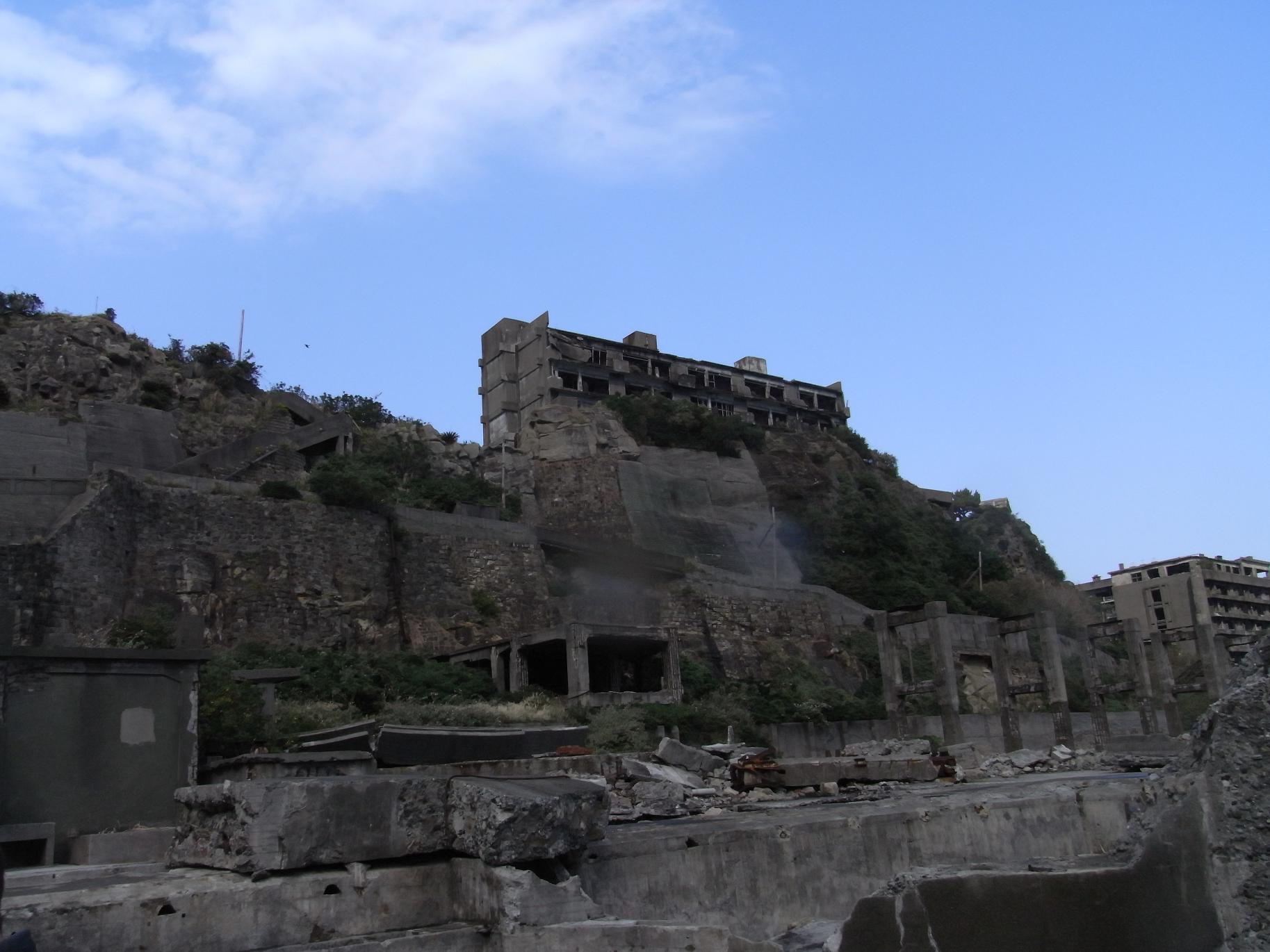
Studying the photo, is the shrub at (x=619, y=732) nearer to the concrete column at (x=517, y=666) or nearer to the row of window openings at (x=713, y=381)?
the concrete column at (x=517, y=666)

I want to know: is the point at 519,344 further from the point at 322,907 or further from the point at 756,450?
the point at 322,907

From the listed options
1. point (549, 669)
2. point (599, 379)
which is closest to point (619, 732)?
point (549, 669)

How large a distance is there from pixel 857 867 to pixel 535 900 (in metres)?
2.76

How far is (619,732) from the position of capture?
21.5 m

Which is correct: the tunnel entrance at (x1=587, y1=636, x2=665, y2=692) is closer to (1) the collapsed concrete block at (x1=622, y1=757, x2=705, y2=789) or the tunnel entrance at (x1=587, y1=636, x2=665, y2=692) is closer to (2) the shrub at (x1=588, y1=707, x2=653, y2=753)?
(2) the shrub at (x1=588, y1=707, x2=653, y2=753)

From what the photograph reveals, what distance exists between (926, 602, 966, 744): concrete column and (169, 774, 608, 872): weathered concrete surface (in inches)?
889

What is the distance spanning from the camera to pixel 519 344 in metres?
55.7

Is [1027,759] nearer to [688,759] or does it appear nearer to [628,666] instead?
[688,759]

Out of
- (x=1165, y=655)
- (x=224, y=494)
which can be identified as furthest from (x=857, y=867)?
(x=1165, y=655)

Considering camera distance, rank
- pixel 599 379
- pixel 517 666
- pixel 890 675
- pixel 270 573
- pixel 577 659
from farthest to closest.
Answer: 1. pixel 599 379
2. pixel 890 675
3. pixel 270 573
4. pixel 517 666
5. pixel 577 659

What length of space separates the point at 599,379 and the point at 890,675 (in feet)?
96.6

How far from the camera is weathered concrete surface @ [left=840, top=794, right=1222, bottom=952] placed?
5.08 metres

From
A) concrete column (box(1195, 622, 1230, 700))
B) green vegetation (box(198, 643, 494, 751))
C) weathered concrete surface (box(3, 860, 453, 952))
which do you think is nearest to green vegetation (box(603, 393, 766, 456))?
concrete column (box(1195, 622, 1230, 700))

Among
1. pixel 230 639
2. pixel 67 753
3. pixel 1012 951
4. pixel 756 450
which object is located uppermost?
pixel 756 450
